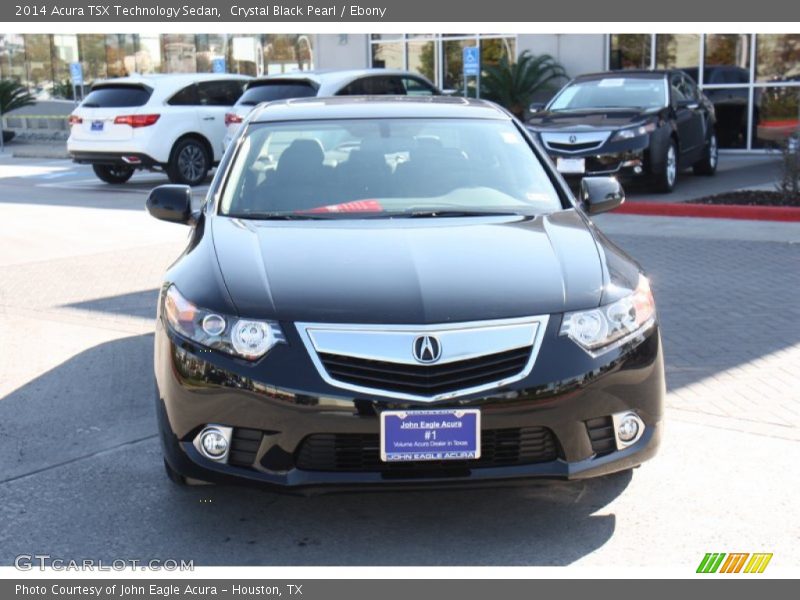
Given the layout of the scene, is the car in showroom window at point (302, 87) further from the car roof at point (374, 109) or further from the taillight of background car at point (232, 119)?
the car roof at point (374, 109)

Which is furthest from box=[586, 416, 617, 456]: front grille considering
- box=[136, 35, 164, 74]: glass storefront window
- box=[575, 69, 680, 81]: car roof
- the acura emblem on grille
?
box=[136, 35, 164, 74]: glass storefront window

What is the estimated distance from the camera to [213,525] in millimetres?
4207

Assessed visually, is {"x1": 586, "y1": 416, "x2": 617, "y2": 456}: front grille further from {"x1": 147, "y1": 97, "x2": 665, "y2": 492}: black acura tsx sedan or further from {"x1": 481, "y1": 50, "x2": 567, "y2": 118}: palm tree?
{"x1": 481, "y1": 50, "x2": 567, "y2": 118}: palm tree

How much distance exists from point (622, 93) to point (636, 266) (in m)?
11.0

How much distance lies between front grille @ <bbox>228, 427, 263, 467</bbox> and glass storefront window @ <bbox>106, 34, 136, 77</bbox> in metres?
35.3

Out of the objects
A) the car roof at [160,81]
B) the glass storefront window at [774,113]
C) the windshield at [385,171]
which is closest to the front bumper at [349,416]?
the windshield at [385,171]

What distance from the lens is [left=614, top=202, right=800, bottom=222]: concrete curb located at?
39.9ft

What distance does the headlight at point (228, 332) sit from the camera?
3854mm

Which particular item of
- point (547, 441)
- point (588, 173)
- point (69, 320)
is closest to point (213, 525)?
point (547, 441)

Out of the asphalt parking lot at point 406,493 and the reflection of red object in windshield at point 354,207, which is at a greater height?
the reflection of red object in windshield at point 354,207

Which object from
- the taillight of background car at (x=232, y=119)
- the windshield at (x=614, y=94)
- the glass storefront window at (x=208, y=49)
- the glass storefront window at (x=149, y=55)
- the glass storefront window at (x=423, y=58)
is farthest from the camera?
the glass storefront window at (x=149, y=55)

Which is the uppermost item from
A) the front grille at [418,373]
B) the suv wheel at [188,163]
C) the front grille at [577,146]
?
the front grille at [418,373]

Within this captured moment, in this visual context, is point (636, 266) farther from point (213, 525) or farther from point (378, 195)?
point (213, 525)

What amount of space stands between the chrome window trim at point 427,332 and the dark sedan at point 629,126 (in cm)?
1014
